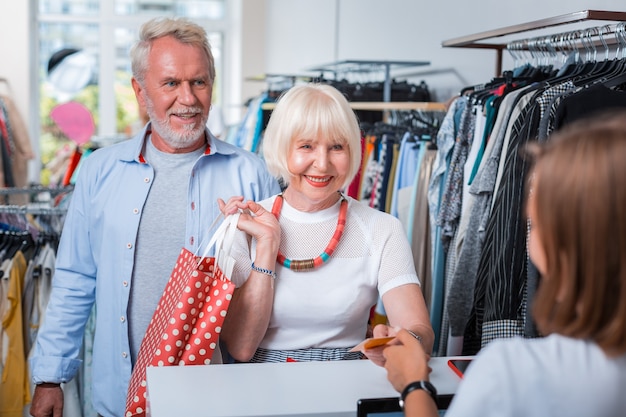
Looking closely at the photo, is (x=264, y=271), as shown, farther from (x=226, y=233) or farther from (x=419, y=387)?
(x=419, y=387)

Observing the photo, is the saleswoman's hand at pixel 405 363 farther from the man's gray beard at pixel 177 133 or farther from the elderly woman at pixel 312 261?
the man's gray beard at pixel 177 133

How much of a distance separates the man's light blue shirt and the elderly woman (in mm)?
280

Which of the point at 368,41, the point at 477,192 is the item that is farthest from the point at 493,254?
the point at 368,41

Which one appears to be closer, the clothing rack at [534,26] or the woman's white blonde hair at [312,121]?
the woman's white blonde hair at [312,121]

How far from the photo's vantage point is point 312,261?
186 centimetres

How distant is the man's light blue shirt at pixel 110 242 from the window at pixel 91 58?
726 centimetres

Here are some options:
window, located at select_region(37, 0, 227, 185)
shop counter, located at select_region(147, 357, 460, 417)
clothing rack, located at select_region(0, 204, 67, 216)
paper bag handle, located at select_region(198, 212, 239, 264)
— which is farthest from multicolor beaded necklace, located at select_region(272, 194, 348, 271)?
window, located at select_region(37, 0, 227, 185)

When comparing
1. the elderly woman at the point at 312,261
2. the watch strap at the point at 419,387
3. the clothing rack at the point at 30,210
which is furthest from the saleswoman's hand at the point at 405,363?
the clothing rack at the point at 30,210

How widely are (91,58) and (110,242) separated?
7.81 meters

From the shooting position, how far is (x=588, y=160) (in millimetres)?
969

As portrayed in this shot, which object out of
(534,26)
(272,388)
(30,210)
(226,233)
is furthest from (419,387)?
(30,210)

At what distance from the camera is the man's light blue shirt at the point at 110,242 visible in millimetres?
2135

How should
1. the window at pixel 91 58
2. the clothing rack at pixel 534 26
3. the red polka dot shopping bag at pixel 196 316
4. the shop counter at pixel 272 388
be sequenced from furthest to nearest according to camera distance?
the window at pixel 91 58 → the clothing rack at pixel 534 26 → the red polka dot shopping bag at pixel 196 316 → the shop counter at pixel 272 388

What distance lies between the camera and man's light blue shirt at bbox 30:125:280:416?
2.13 metres
